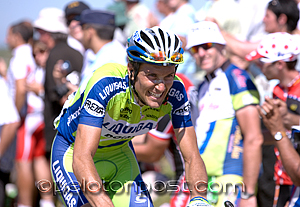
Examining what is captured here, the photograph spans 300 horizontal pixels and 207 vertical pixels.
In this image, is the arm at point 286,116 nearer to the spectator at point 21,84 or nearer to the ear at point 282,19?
the ear at point 282,19

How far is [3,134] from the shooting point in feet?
19.6

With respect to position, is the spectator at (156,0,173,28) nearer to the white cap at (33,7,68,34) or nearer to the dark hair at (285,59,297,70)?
the white cap at (33,7,68,34)

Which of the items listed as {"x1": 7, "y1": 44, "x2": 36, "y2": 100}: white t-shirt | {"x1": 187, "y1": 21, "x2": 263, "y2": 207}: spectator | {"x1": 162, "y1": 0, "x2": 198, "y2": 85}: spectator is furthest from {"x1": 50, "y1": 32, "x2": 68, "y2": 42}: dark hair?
{"x1": 187, "y1": 21, "x2": 263, "y2": 207}: spectator

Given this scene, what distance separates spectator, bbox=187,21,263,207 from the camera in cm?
443

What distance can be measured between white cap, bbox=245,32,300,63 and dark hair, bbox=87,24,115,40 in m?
2.38

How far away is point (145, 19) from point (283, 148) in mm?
5279

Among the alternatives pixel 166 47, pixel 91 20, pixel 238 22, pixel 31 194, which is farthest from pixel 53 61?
pixel 166 47

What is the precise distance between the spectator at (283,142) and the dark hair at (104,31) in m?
2.82

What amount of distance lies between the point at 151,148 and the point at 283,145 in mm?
1752

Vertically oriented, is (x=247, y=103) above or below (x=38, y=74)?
above

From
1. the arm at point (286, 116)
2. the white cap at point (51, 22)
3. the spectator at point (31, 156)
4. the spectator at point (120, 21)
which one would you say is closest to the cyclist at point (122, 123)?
the arm at point (286, 116)

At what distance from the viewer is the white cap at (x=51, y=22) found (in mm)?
7004

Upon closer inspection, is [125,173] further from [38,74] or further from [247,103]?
[38,74]

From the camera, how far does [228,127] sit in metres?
4.54
